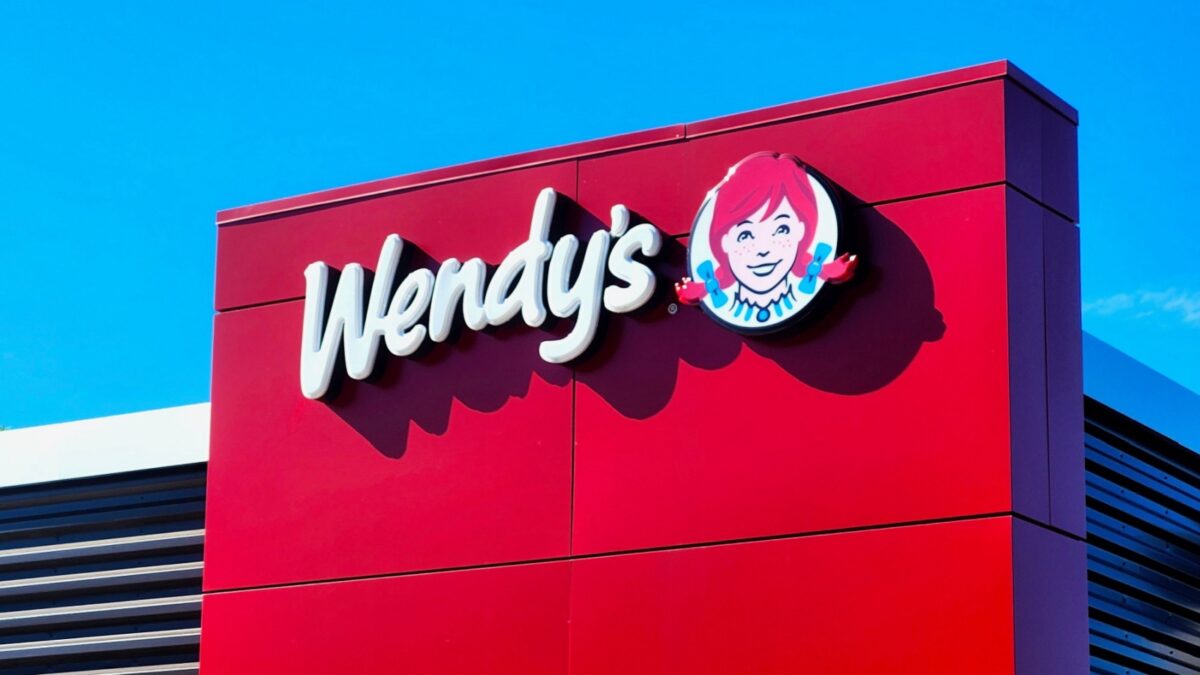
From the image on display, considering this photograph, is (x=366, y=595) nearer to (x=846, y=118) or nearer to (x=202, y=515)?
(x=202, y=515)

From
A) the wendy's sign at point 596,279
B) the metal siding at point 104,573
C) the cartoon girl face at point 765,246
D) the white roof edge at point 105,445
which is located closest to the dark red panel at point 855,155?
the wendy's sign at point 596,279

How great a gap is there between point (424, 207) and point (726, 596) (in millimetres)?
3287

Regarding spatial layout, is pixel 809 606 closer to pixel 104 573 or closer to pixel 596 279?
pixel 596 279

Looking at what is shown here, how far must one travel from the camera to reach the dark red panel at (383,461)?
11.9m

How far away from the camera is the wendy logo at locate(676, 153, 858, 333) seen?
1100 cm

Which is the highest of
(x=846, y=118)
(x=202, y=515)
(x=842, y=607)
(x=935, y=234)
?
(x=846, y=118)

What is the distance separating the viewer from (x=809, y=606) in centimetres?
1071

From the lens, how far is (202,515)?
14.3m

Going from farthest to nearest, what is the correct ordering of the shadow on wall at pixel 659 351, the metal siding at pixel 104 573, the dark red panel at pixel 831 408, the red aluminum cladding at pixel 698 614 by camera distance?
Result: the metal siding at pixel 104 573, the shadow on wall at pixel 659 351, the dark red panel at pixel 831 408, the red aluminum cladding at pixel 698 614

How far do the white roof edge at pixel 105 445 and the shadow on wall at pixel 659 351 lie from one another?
6.69 ft

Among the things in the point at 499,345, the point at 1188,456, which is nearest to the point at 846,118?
the point at 499,345

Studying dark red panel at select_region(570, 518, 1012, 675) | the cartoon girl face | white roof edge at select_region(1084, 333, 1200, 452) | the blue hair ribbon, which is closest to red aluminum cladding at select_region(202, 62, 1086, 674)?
dark red panel at select_region(570, 518, 1012, 675)

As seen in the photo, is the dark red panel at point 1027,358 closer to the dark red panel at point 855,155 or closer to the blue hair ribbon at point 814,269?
the dark red panel at point 855,155

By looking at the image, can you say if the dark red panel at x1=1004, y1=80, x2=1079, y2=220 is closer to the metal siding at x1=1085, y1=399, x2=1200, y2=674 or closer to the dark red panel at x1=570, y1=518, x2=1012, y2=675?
the metal siding at x1=1085, y1=399, x2=1200, y2=674
